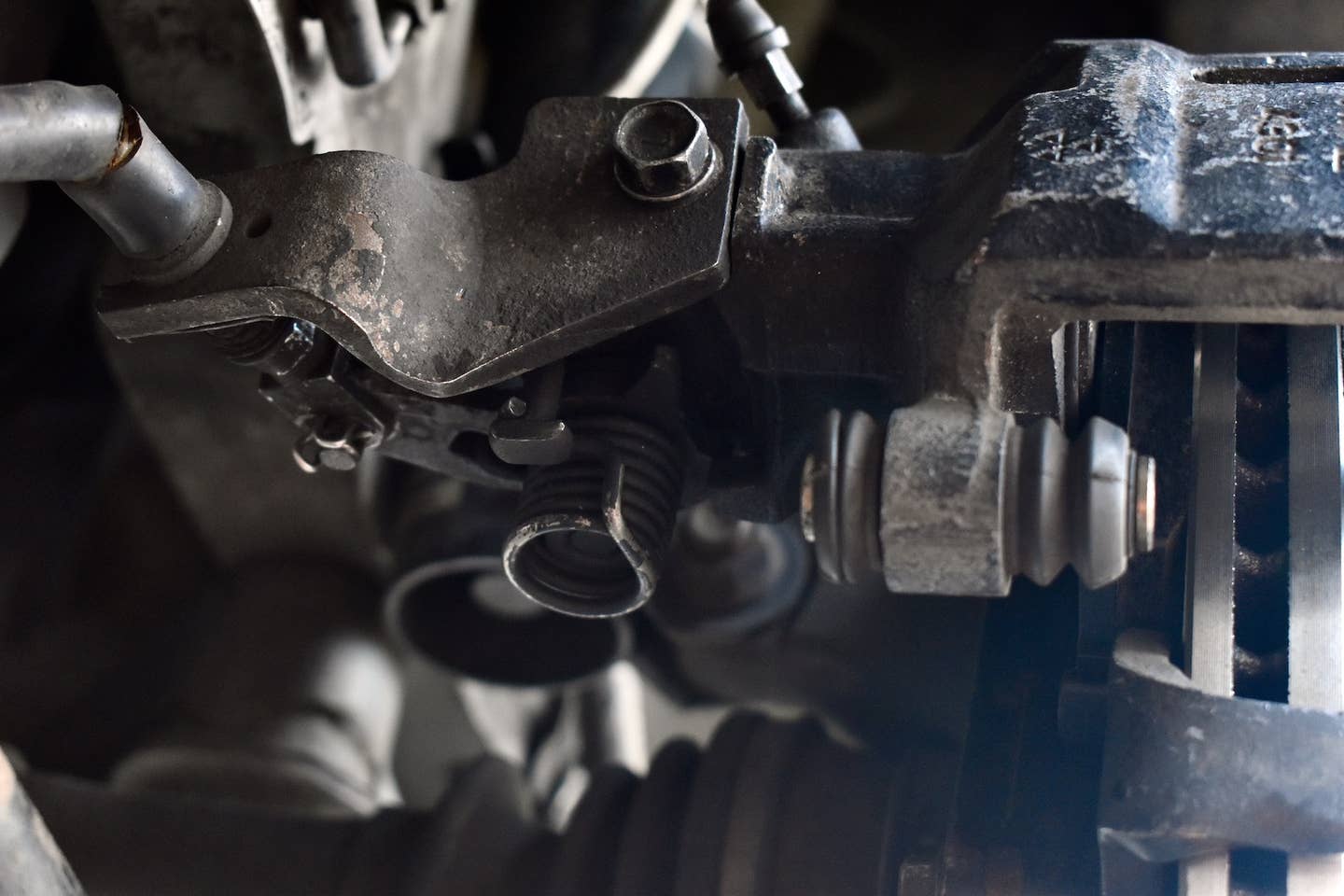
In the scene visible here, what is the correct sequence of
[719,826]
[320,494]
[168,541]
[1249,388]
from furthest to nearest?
[168,541] < [320,494] < [719,826] < [1249,388]

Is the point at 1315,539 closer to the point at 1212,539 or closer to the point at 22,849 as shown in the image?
the point at 1212,539

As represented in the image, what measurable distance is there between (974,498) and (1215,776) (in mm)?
179

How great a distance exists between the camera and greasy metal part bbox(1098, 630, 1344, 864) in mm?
654

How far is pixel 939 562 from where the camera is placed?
667 mm

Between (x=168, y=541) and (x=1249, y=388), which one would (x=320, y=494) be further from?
(x=1249, y=388)

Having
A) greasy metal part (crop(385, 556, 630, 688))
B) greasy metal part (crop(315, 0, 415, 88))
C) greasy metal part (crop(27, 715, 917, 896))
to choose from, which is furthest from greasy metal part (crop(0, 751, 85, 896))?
greasy metal part (crop(315, 0, 415, 88))

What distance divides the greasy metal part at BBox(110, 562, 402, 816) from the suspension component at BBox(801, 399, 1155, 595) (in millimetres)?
603

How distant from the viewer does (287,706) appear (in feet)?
3.92

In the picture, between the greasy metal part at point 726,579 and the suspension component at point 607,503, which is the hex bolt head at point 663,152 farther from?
the greasy metal part at point 726,579

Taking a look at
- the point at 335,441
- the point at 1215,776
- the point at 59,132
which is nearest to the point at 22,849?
the point at 335,441

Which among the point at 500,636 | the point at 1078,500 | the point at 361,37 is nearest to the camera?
the point at 1078,500

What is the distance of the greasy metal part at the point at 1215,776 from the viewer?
65cm

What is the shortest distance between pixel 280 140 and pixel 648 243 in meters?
0.37

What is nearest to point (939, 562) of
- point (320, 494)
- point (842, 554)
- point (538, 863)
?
point (842, 554)
